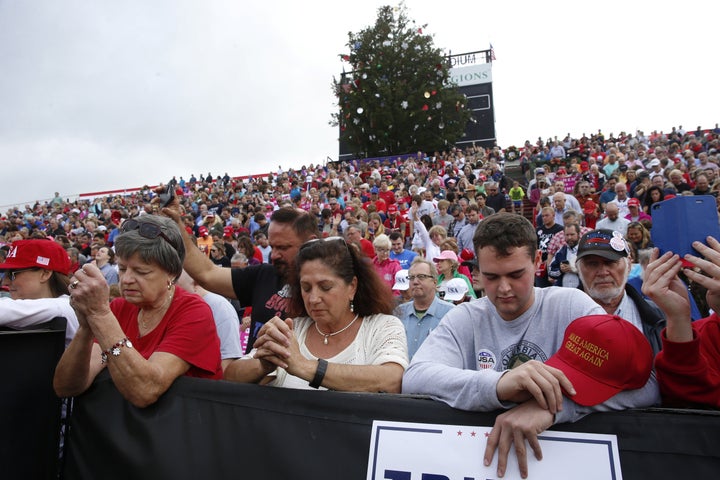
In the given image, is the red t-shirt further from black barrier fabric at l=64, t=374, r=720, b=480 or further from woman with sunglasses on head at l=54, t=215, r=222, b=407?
black barrier fabric at l=64, t=374, r=720, b=480

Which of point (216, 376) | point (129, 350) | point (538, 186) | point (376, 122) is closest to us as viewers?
point (129, 350)

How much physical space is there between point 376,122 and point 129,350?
123ft

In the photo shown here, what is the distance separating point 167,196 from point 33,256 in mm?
825

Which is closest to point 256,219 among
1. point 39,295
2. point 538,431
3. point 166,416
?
point 39,295

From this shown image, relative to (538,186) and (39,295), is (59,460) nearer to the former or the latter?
(39,295)

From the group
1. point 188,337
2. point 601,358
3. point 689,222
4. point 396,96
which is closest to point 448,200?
point 188,337

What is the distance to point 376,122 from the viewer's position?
38.5 meters

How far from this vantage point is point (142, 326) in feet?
8.89

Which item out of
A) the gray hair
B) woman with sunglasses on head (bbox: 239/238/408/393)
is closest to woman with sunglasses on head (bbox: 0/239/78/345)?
the gray hair

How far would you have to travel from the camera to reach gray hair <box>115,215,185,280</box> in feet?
8.54

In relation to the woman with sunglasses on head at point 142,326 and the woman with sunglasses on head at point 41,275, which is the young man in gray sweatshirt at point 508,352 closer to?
the woman with sunglasses on head at point 142,326

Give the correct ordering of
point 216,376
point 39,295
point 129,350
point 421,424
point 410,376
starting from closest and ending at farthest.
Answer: point 421,424
point 410,376
point 129,350
point 216,376
point 39,295

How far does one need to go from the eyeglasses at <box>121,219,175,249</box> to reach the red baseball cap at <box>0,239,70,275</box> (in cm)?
74

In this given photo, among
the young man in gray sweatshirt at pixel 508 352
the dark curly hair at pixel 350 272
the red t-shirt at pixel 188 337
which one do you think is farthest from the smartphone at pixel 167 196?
the young man in gray sweatshirt at pixel 508 352
